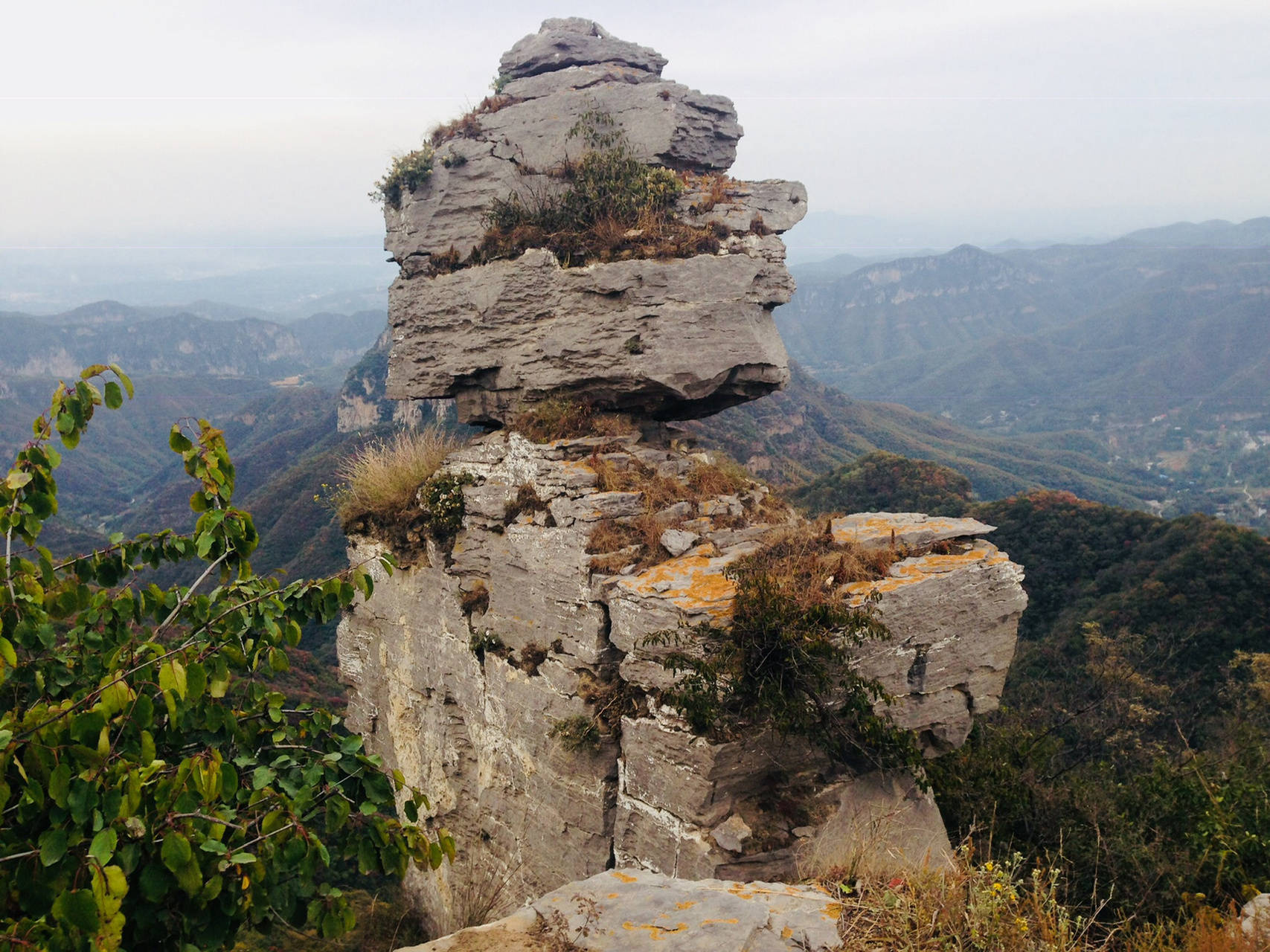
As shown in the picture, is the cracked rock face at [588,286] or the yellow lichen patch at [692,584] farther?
the cracked rock face at [588,286]

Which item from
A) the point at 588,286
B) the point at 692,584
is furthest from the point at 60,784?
the point at 588,286

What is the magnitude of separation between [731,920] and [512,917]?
4.05ft

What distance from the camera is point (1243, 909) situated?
18.0 feet

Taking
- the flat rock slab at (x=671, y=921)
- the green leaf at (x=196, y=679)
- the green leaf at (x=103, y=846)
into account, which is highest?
the green leaf at (x=196, y=679)

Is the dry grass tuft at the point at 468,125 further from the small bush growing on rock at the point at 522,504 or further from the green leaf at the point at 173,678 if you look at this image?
the green leaf at the point at 173,678

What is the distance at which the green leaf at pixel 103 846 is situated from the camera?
2.73 m

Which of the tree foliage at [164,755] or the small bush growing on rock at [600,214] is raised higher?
the small bush growing on rock at [600,214]

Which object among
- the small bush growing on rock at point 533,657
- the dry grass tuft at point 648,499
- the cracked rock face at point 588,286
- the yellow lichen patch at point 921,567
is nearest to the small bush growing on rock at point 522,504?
the dry grass tuft at point 648,499

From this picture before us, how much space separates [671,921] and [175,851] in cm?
270

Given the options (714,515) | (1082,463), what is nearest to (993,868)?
(714,515)

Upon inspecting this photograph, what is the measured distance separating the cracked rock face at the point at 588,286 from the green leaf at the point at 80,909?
8.37 meters

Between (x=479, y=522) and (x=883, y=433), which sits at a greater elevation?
(x=479, y=522)

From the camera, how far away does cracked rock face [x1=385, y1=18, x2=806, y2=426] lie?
1054cm

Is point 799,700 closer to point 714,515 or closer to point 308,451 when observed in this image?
point 714,515
